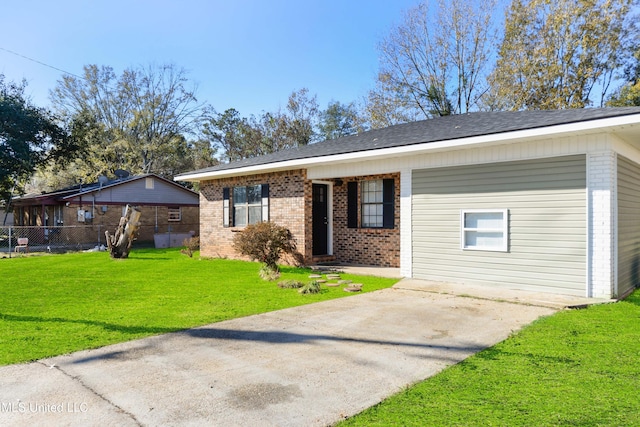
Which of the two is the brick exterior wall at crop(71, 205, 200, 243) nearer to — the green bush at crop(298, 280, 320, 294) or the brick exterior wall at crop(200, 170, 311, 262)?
the brick exterior wall at crop(200, 170, 311, 262)

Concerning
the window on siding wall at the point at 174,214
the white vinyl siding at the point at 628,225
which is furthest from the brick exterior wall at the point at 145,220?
the white vinyl siding at the point at 628,225

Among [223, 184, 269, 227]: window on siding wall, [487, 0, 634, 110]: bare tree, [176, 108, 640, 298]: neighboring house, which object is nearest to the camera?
[176, 108, 640, 298]: neighboring house

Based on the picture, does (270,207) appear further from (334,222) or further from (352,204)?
(352,204)

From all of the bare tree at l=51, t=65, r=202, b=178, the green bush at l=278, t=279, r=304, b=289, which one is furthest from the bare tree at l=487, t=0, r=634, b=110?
the bare tree at l=51, t=65, r=202, b=178

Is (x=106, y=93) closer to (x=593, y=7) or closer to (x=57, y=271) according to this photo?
(x=57, y=271)

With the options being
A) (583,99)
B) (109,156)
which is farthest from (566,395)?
(109,156)

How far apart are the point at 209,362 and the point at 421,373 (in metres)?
2.06

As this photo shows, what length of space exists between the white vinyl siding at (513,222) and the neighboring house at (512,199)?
18 millimetres

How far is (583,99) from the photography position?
20.9 metres

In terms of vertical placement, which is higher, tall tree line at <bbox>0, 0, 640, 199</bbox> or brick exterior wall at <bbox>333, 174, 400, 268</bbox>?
tall tree line at <bbox>0, 0, 640, 199</bbox>

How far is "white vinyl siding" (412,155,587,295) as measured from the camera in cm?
723

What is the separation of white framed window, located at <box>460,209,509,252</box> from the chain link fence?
15.9 metres

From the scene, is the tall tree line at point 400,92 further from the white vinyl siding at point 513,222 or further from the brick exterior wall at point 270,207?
the white vinyl siding at point 513,222

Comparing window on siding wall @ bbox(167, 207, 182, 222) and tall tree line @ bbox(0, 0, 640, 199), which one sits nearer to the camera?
tall tree line @ bbox(0, 0, 640, 199)
